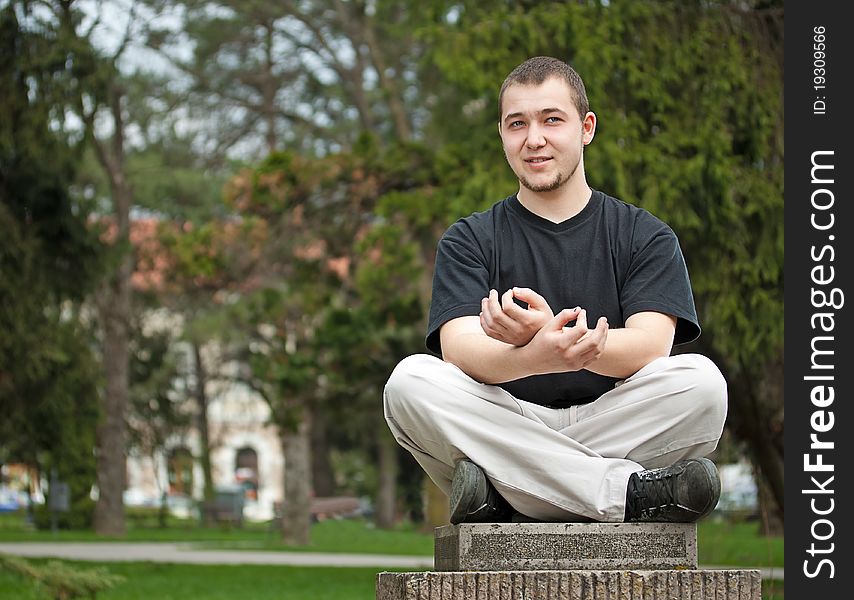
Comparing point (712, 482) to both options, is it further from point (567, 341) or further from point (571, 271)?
point (571, 271)

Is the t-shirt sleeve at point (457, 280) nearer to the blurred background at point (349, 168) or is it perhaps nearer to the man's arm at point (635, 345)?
the man's arm at point (635, 345)

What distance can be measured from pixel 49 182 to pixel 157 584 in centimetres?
417

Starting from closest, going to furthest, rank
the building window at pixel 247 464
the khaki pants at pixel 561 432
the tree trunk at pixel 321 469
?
1. the khaki pants at pixel 561 432
2. the tree trunk at pixel 321 469
3. the building window at pixel 247 464

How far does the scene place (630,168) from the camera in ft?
37.9

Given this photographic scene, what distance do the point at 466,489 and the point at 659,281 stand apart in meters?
0.75

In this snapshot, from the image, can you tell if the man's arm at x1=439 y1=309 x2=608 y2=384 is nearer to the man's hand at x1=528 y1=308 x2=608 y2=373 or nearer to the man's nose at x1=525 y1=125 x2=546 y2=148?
the man's hand at x1=528 y1=308 x2=608 y2=373

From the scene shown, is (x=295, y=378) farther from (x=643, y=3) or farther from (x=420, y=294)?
(x=643, y=3)

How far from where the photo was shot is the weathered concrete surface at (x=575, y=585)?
3.27m

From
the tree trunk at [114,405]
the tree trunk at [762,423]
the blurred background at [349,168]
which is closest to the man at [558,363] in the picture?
the blurred background at [349,168]

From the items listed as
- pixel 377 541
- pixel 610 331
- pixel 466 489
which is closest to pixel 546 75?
pixel 610 331

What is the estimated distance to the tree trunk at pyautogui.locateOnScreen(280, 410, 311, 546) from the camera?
2406 cm

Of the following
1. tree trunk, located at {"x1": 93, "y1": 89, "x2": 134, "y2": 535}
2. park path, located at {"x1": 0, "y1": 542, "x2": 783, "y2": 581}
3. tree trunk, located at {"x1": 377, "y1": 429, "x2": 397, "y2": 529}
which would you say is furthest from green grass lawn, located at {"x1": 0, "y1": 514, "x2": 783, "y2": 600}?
tree trunk, located at {"x1": 377, "y1": 429, "x2": 397, "y2": 529}

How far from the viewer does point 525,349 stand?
128 inches

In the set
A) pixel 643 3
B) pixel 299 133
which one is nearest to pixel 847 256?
pixel 643 3
